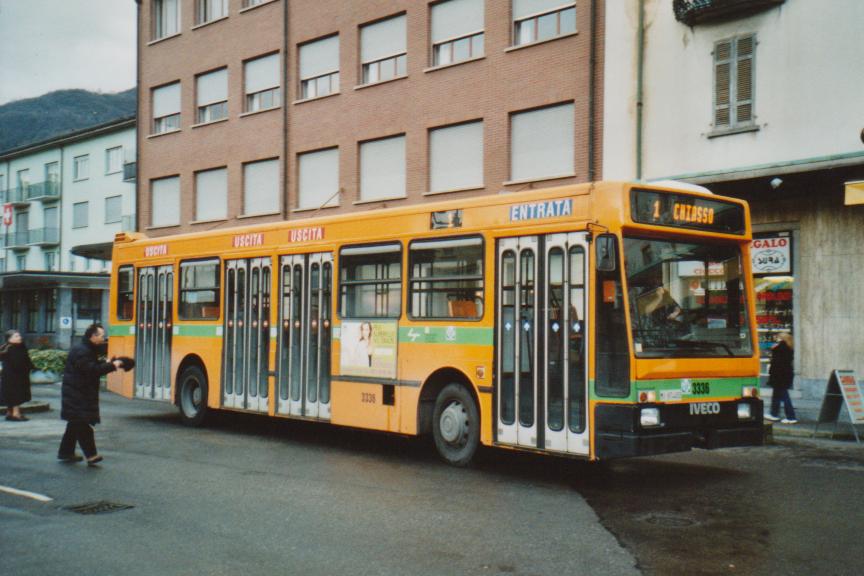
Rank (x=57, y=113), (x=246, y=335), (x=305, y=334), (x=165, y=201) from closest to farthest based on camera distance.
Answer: (x=305, y=334), (x=246, y=335), (x=165, y=201), (x=57, y=113)

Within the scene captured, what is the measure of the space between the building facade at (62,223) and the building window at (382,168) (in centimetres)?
1646

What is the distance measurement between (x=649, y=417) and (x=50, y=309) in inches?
1724

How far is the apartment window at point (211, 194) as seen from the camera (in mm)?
28766

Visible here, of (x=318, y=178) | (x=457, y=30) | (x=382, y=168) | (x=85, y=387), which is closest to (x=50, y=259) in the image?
(x=318, y=178)

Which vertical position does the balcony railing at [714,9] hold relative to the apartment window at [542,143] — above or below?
above

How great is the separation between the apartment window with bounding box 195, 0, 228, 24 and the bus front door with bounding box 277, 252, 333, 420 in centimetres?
1885

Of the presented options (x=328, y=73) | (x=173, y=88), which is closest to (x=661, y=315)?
(x=328, y=73)

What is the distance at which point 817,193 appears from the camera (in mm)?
16656

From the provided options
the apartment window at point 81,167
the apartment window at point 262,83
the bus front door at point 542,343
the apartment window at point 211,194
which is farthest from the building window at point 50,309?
the bus front door at point 542,343

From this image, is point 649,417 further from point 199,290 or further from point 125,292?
point 125,292

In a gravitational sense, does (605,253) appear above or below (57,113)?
below

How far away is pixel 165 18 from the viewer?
104 ft

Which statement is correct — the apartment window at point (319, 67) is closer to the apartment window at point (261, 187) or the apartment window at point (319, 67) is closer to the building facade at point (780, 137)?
the apartment window at point (261, 187)

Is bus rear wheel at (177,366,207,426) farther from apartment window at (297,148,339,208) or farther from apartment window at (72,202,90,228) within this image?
apartment window at (72,202,90,228)
